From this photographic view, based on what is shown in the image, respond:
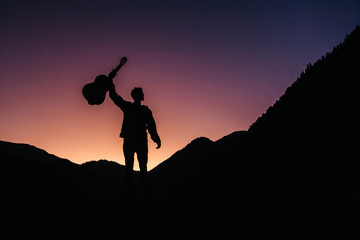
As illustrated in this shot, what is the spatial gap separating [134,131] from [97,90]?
41.8 inches

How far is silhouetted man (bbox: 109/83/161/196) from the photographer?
184 inches

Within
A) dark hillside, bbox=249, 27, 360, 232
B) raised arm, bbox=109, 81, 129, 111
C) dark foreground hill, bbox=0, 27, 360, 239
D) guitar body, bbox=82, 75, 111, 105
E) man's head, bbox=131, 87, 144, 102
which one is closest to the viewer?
dark foreground hill, bbox=0, 27, 360, 239

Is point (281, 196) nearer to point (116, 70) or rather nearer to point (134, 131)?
point (134, 131)

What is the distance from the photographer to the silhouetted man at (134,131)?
4668 mm

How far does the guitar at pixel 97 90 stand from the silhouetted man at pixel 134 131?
129mm

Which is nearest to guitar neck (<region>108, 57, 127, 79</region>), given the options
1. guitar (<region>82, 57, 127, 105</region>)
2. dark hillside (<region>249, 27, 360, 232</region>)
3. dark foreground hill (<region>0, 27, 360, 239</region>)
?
guitar (<region>82, 57, 127, 105</region>)

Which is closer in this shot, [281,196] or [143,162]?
[281,196]

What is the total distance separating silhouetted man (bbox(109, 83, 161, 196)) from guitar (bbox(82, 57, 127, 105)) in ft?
0.42

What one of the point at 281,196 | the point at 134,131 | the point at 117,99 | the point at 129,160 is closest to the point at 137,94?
the point at 117,99

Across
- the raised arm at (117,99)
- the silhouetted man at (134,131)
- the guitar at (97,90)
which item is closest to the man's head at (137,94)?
the silhouetted man at (134,131)

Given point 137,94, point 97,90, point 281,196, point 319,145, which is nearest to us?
point 281,196

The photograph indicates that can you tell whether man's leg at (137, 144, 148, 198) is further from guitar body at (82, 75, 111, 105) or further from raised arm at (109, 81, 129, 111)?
guitar body at (82, 75, 111, 105)

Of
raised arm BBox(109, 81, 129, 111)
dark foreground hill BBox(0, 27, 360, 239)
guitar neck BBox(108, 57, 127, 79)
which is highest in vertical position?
guitar neck BBox(108, 57, 127, 79)

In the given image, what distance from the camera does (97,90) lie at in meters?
4.49
